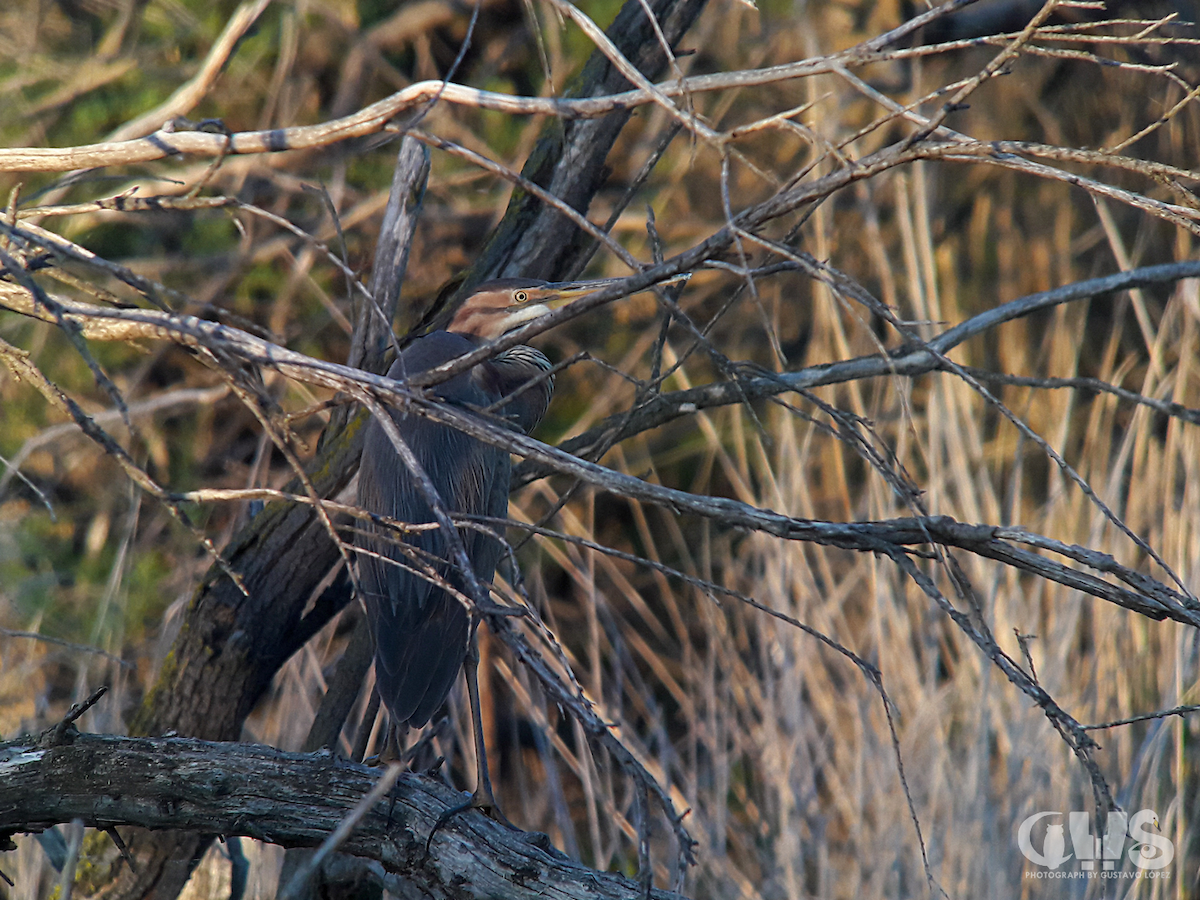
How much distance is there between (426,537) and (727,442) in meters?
2.96

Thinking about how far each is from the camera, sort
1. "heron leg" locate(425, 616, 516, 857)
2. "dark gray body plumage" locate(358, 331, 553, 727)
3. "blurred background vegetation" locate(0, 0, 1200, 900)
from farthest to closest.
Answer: "blurred background vegetation" locate(0, 0, 1200, 900)
"heron leg" locate(425, 616, 516, 857)
"dark gray body plumage" locate(358, 331, 553, 727)

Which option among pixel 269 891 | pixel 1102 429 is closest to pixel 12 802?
pixel 269 891

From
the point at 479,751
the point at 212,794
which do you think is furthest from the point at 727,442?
the point at 212,794

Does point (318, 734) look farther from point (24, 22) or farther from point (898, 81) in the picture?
point (898, 81)

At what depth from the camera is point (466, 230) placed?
503 centimetres

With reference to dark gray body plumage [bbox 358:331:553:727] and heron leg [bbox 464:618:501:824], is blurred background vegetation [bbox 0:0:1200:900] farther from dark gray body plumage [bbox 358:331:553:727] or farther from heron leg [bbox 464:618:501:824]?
heron leg [bbox 464:618:501:824]

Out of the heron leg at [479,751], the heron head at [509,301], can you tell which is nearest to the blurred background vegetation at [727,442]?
the heron head at [509,301]

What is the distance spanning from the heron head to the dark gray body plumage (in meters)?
0.07

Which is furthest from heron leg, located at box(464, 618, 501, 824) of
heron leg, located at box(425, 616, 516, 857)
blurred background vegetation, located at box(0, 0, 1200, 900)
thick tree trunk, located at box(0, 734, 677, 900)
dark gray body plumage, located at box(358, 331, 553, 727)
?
blurred background vegetation, located at box(0, 0, 1200, 900)

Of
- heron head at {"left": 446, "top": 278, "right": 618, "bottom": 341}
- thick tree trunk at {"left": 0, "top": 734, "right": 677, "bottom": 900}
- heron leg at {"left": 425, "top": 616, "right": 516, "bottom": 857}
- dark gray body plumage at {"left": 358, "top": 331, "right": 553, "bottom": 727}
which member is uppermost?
heron head at {"left": 446, "top": 278, "right": 618, "bottom": 341}

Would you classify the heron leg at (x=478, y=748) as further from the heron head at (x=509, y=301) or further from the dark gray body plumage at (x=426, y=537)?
the heron head at (x=509, y=301)

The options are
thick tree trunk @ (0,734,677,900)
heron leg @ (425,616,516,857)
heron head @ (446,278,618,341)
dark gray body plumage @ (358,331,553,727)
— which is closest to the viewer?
thick tree trunk @ (0,734,677,900)

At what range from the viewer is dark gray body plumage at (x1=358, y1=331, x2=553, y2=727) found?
2312 mm

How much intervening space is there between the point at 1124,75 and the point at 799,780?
13.1 feet
